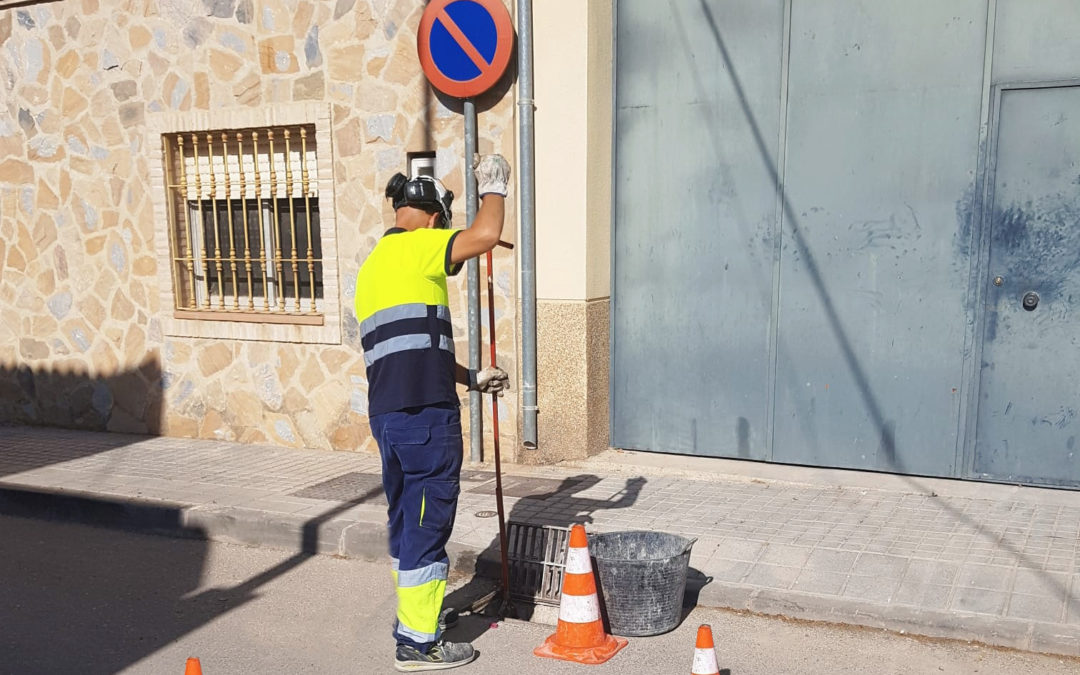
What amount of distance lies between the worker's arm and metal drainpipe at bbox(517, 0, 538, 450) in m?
2.86

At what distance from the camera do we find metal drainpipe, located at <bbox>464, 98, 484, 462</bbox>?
7145mm

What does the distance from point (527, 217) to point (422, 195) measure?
2910 millimetres

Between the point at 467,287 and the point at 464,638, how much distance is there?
3438 mm

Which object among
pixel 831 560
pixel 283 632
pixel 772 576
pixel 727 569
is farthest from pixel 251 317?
pixel 831 560

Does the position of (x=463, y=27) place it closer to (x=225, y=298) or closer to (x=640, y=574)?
(x=225, y=298)

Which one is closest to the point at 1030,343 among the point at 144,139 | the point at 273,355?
the point at 273,355

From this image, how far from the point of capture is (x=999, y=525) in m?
5.61

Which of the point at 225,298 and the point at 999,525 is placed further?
the point at 225,298

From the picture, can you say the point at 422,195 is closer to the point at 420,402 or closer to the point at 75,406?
the point at 420,402

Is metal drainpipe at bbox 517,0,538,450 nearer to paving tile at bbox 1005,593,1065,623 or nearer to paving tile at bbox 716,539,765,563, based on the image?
paving tile at bbox 716,539,765,563

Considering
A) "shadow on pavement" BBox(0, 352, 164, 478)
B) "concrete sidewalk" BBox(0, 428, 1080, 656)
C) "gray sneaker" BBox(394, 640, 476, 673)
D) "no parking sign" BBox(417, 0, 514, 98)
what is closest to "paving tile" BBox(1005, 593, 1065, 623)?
"concrete sidewalk" BBox(0, 428, 1080, 656)

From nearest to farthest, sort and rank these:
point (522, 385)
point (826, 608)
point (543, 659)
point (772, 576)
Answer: point (543, 659)
point (826, 608)
point (772, 576)
point (522, 385)

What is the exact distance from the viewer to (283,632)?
465 centimetres

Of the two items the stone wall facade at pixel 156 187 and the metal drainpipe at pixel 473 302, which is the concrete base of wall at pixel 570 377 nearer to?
the stone wall facade at pixel 156 187
